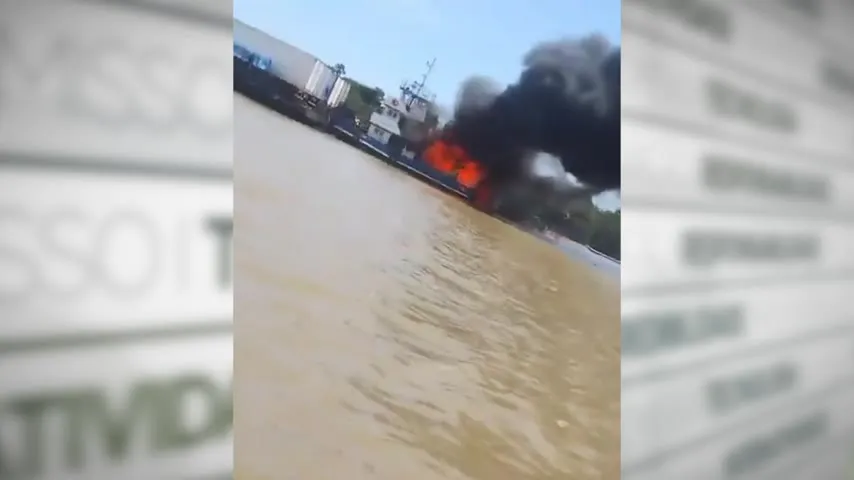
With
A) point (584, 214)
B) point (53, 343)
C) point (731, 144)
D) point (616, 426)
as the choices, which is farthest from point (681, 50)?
point (53, 343)

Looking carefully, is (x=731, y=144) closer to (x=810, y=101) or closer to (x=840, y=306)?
(x=810, y=101)

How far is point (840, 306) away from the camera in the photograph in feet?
6.56

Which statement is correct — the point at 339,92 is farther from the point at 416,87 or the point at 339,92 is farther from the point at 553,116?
the point at 553,116

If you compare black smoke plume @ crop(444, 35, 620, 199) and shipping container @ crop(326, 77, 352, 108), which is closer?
shipping container @ crop(326, 77, 352, 108)

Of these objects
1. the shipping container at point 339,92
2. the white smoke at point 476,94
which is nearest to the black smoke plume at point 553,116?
the white smoke at point 476,94

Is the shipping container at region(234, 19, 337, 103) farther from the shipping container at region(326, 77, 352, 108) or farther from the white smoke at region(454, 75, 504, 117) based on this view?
the white smoke at region(454, 75, 504, 117)

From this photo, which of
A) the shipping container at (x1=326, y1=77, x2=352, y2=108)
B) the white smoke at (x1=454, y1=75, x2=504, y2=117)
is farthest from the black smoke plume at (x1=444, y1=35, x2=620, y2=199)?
the shipping container at (x1=326, y1=77, x2=352, y2=108)

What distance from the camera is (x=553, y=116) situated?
1205mm

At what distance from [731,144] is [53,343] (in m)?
1.35

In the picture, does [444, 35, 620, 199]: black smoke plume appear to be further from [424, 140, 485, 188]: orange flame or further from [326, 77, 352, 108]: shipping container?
[326, 77, 352, 108]: shipping container

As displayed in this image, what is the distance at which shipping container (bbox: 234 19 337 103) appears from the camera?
0.91 m

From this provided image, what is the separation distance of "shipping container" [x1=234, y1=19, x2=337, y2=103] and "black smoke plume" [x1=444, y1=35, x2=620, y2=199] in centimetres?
20

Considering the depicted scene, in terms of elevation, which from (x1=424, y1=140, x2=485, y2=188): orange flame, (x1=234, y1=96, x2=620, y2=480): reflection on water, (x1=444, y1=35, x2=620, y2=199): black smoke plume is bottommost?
(x1=234, y1=96, x2=620, y2=480): reflection on water

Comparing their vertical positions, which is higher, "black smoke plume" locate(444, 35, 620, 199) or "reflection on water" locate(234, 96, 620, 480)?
"black smoke plume" locate(444, 35, 620, 199)
